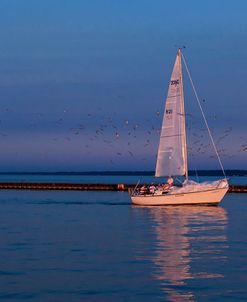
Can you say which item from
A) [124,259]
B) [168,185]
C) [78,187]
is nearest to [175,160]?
[168,185]

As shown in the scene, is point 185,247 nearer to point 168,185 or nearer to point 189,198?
point 189,198

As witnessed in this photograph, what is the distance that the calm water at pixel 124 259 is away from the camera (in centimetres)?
2817

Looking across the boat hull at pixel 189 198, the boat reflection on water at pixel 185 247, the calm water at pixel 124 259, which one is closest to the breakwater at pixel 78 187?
the boat hull at pixel 189 198

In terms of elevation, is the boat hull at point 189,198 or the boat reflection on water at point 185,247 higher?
the boat hull at point 189,198

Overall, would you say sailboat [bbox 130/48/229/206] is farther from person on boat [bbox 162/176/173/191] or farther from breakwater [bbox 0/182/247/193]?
breakwater [bbox 0/182/247/193]

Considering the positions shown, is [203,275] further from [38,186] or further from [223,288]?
[38,186]

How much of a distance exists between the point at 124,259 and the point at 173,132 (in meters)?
43.5

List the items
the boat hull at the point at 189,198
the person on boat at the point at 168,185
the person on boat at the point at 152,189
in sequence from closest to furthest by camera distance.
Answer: the boat hull at the point at 189,198 < the person on boat at the point at 168,185 < the person on boat at the point at 152,189

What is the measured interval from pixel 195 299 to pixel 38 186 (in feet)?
414

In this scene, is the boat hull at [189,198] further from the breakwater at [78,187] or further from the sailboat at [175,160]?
the breakwater at [78,187]

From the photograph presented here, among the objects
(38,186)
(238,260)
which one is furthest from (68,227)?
(38,186)

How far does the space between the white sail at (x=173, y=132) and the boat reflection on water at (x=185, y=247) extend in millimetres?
7595

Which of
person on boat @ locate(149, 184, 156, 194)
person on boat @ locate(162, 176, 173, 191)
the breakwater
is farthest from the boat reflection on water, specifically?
the breakwater

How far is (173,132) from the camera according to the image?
79.4 m
